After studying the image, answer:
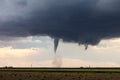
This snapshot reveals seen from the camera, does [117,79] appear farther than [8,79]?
No

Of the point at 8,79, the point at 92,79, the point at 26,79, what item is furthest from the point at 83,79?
the point at 8,79

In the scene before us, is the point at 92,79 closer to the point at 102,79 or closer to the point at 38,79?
the point at 102,79

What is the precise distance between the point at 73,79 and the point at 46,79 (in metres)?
7.84

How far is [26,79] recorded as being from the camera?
90.6 metres

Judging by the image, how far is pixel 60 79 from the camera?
293 ft

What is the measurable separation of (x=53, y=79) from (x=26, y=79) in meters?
7.65

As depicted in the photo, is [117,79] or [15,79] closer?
[117,79]

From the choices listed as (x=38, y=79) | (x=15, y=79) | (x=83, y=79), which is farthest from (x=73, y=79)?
(x=15, y=79)

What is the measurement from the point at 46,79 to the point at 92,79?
13.1 metres

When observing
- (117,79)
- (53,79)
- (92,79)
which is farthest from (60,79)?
(117,79)

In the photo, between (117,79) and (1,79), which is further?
(1,79)

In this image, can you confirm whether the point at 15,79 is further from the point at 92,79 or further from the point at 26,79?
the point at 92,79

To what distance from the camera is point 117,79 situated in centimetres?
8731

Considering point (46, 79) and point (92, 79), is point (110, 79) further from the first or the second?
point (46, 79)
